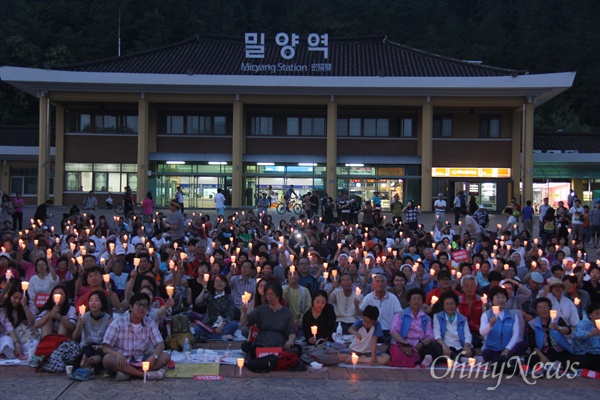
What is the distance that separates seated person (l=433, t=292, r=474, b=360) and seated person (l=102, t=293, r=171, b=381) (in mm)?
3540

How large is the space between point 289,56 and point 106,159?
11.3 meters

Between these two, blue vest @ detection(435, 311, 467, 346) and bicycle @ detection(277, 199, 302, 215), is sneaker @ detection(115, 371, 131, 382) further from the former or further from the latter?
bicycle @ detection(277, 199, 302, 215)

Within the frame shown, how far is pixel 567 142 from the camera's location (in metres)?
37.2

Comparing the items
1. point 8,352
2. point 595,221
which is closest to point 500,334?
point 8,352

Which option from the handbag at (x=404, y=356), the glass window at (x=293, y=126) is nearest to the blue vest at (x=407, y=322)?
the handbag at (x=404, y=356)

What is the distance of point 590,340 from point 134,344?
5716mm

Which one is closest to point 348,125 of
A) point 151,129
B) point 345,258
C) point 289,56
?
point 289,56

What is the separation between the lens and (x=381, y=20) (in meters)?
62.9

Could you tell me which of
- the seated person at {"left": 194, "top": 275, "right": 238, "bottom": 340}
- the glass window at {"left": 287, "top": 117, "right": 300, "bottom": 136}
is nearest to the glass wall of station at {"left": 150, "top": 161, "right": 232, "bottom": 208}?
the glass window at {"left": 287, "top": 117, "right": 300, "bottom": 136}

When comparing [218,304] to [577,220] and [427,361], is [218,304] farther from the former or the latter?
[577,220]

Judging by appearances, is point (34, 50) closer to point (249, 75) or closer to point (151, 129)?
point (151, 129)

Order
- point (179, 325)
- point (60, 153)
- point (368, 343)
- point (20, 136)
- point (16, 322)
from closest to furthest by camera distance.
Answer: point (368, 343) → point (16, 322) → point (179, 325) → point (60, 153) → point (20, 136)

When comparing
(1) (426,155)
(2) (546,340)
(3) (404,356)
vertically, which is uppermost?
(1) (426,155)

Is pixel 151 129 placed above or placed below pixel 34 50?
below
